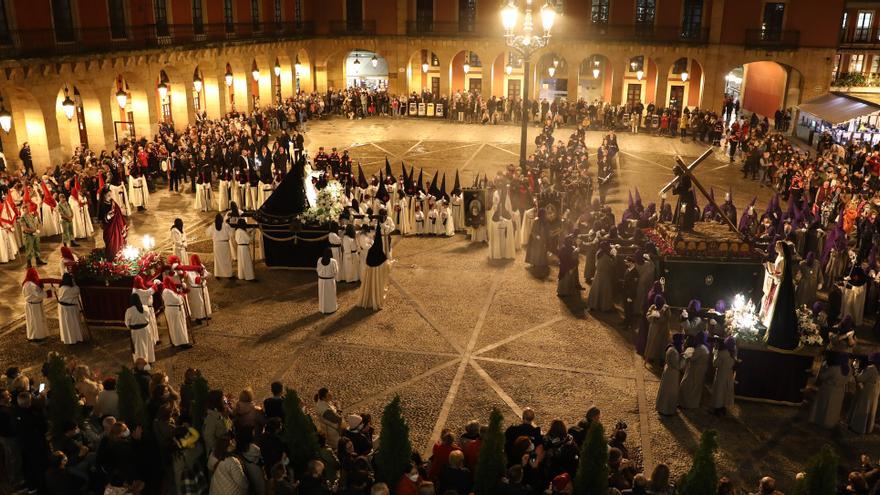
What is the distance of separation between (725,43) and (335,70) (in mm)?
23367

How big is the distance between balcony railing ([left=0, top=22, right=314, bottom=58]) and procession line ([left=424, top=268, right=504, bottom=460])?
17.3m

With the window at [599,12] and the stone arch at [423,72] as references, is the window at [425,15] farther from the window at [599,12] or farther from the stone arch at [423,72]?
the window at [599,12]

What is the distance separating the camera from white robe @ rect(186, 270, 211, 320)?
13818mm

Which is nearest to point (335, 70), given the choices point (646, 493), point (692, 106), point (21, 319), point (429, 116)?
point (429, 116)

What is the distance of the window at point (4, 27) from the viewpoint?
22.9m

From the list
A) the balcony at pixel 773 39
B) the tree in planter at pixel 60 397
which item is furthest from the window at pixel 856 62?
the tree in planter at pixel 60 397

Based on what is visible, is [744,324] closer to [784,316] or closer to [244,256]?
[784,316]

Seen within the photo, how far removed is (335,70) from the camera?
46344 mm

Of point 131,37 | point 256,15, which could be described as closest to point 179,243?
point 131,37

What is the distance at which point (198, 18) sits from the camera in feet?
110

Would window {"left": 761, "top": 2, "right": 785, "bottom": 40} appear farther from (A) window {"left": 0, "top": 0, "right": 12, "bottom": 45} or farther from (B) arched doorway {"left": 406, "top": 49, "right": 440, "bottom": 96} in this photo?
(A) window {"left": 0, "top": 0, "right": 12, "bottom": 45}

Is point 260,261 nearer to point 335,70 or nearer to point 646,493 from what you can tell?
point 646,493

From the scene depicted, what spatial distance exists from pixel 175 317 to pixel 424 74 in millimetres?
35963

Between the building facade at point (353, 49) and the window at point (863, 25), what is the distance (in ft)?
11.1
